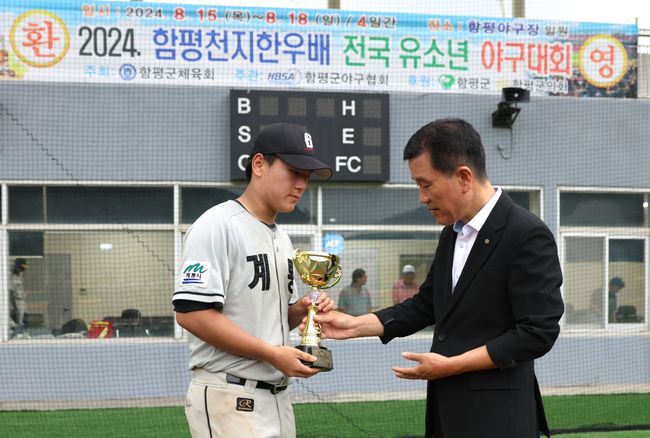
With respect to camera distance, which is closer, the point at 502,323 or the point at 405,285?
the point at 502,323

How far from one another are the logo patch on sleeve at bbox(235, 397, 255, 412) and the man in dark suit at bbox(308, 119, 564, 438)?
1.57 feet

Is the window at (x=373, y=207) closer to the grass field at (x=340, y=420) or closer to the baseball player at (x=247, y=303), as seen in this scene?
the grass field at (x=340, y=420)

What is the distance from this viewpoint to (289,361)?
8.14 feet

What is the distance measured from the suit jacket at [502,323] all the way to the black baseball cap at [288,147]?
61cm

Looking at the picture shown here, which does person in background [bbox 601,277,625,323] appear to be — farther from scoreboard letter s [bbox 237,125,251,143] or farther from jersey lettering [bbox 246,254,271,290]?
jersey lettering [bbox 246,254,271,290]

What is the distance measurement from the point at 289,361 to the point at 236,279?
1.01 feet

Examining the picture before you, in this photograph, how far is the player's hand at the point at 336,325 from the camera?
9.55 feet

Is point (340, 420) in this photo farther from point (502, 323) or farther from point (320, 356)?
point (502, 323)

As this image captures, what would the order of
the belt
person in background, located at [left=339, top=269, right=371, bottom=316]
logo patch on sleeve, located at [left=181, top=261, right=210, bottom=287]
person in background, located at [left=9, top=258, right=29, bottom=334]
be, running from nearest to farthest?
logo patch on sleeve, located at [left=181, top=261, right=210, bottom=287] → the belt → person in background, located at [left=9, top=258, right=29, bottom=334] → person in background, located at [left=339, top=269, right=371, bottom=316]

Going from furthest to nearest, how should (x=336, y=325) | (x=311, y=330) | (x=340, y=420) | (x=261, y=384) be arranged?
1. (x=340, y=420)
2. (x=336, y=325)
3. (x=311, y=330)
4. (x=261, y=384)

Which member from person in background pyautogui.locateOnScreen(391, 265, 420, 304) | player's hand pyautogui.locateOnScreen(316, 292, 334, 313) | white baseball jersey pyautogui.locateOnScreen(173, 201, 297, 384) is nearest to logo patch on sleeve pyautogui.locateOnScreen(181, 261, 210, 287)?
white baseball jersey pyautogui.locateOnScreen(173, 201, 297, 384)

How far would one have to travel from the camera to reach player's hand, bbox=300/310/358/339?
9.55ft

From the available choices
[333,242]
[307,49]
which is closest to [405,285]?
[333,242]

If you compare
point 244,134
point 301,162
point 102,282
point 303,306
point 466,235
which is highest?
point 244,134
